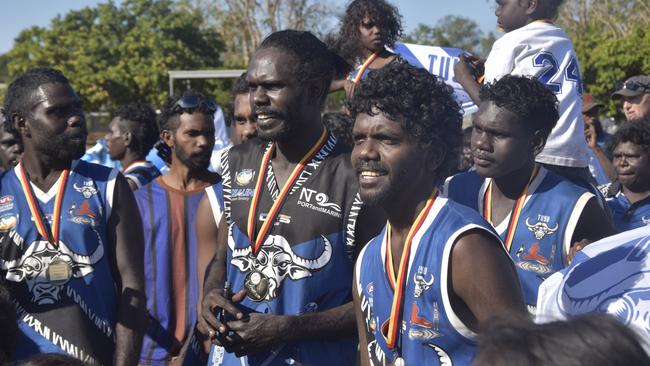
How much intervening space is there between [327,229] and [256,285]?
0.42 metres

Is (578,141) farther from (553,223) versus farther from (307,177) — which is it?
(307,177)

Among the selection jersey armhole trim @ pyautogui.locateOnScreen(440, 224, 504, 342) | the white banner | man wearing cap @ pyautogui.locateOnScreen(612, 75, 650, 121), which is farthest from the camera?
man wearing cap @ pyautogui.locateOnScreen(612, 75, 650, 121)

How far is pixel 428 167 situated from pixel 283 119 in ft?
2.86

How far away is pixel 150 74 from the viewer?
36.2 meters

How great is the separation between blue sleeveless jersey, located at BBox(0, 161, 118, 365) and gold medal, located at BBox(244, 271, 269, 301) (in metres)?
0.78

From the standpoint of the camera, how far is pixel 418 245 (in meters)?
3.21

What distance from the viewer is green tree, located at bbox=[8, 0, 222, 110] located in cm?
3622

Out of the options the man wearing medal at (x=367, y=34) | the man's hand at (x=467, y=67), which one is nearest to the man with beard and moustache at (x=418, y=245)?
the man's hand at (x=467, y=67)

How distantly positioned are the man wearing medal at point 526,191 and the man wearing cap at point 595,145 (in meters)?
4.22

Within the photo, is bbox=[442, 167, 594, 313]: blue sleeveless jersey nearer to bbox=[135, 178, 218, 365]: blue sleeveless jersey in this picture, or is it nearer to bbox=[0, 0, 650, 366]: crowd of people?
bbox=[0, 0, 650, 366]: crowd of people

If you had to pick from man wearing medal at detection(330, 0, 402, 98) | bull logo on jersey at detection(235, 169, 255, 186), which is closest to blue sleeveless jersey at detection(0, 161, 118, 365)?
bull logo on jersey at detection(235, 169, 255, 186)

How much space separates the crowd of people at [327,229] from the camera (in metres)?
3.09

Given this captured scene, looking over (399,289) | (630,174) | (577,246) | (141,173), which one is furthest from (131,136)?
(399,289)

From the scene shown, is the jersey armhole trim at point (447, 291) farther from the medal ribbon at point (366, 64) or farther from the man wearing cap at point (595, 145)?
the man wearing cap at point (595, 145)
